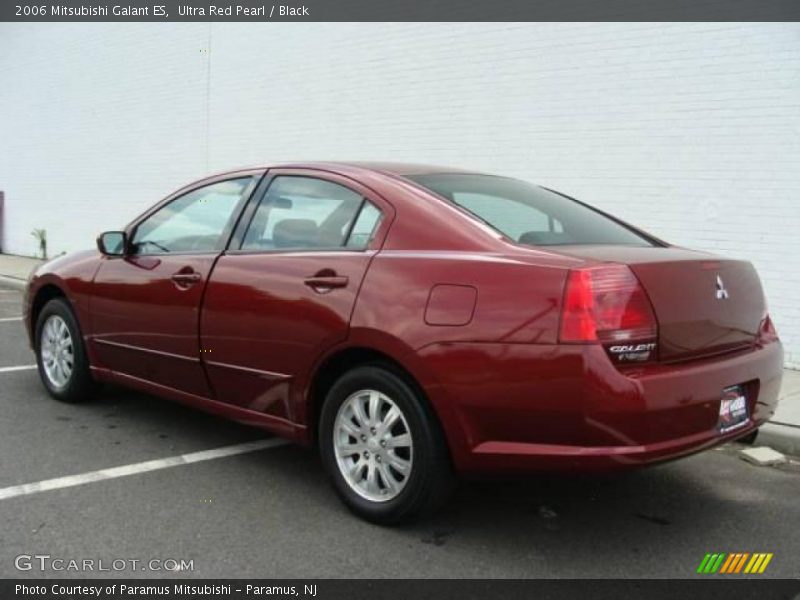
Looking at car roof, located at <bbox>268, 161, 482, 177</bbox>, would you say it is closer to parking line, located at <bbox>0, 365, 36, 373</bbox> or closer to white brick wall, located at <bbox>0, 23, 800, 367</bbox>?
parking line, located at <bbox>0, 365, 36, 373</bbox>

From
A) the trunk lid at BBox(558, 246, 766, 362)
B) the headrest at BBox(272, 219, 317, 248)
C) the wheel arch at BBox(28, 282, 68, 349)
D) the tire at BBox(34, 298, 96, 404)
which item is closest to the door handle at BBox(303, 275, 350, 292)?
the headrest at BBox(272, 219, 317, 248)

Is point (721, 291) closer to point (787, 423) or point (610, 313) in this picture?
point (610, 313)

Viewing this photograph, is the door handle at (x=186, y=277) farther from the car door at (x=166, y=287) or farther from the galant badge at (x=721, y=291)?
the galant badge at (x=721, y=291)

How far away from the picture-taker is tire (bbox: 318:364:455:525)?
317cm

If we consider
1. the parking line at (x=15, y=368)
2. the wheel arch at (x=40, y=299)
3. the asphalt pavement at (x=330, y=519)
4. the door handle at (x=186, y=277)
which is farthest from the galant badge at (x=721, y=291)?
the parking line at (x=15, y=368)

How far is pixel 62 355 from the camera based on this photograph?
5242 mm

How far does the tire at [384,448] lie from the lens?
317 centimetres

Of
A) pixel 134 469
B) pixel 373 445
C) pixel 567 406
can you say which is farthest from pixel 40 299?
pixel 567 406

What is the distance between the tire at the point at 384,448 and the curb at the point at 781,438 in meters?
2.60

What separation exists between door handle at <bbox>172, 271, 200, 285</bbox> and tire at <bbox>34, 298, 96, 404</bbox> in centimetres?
121
